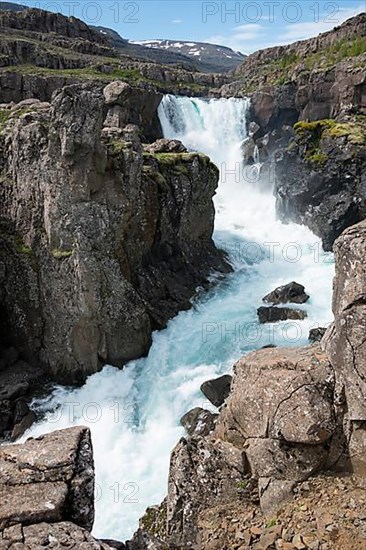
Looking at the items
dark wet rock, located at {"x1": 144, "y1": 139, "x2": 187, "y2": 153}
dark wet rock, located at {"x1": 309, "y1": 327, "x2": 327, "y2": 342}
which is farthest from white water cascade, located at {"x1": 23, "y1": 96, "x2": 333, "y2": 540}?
dark wet rock, located at {"x1": 144, "y1": 139, "x2": 187, "y2": 153}

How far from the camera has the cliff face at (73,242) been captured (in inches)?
933

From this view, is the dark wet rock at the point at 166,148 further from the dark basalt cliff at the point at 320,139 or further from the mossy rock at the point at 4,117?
the dark basalt cliff at the point at 320,139

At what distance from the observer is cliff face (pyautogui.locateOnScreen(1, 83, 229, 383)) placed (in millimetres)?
23703

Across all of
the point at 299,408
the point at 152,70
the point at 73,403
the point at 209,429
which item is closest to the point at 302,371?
the point at 299,408

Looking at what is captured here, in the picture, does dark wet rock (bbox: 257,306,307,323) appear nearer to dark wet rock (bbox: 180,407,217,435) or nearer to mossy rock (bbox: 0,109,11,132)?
dark wet rock (bbox: 180,407,217,435)

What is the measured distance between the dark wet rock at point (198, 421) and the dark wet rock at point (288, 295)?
10.6 meters

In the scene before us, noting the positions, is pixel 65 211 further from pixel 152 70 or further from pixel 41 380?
pixel 152 70

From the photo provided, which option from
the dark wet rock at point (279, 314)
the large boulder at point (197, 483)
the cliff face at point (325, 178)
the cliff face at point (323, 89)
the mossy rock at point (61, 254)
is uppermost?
the cliff face at point (323, 89)

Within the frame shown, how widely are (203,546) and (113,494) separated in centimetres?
935

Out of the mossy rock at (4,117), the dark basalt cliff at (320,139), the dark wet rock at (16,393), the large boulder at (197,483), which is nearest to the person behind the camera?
the large boulder at (197,483)

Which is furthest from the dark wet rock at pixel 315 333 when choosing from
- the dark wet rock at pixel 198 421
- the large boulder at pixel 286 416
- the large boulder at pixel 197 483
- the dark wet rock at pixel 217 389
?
Answer: the large boulder at pixel 197 483

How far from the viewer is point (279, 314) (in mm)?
27781

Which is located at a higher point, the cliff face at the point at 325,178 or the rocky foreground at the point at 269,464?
the cliff face at the point at 325,178

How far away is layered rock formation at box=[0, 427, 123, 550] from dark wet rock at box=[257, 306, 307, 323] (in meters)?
20.2
